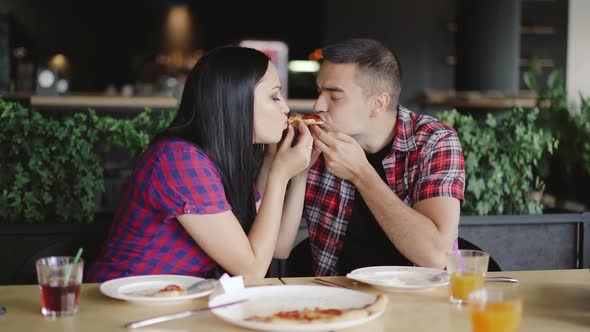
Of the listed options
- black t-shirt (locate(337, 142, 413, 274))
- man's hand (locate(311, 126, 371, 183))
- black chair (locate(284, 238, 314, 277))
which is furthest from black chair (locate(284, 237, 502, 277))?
man's hand (locate(311, 126, 371, 183))

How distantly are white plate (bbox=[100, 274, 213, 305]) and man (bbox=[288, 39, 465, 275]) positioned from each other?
788 millimetres

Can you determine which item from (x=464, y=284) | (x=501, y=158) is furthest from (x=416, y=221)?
(x=501, y=158)

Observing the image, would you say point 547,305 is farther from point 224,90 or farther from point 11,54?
point 11,54

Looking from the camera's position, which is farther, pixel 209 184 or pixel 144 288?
pixel 209 184

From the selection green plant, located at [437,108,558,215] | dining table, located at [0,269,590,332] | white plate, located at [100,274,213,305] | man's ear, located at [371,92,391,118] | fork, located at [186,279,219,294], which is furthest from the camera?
green plant, located at [437,108,558,215]

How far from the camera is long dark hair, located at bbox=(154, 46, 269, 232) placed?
2.14 metres

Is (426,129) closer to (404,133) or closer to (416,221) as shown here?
(404,133)

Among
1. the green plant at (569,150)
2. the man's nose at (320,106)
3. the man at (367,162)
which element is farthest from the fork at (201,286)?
the green plant at (569,150)

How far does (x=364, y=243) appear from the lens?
251cm

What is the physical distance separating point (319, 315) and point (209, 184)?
0.71 m

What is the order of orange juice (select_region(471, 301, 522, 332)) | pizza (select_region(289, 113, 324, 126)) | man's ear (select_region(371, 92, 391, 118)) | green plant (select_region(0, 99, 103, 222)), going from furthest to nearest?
1. green plant (select_region(0, 99, 103, 222))
2. man's ear (select_region(371, 92, 391, 118))
3. pizza (select_region(289, 113, 324, 126))
4. orange juice (select_region(471, 301, 522, 332))

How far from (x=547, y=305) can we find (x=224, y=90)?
1088 millimetres

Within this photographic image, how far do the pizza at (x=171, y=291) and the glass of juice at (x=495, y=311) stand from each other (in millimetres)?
648

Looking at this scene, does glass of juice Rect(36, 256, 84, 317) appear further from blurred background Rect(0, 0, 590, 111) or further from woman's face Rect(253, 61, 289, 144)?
blurred background Rect(0, 0, 590, 111)
